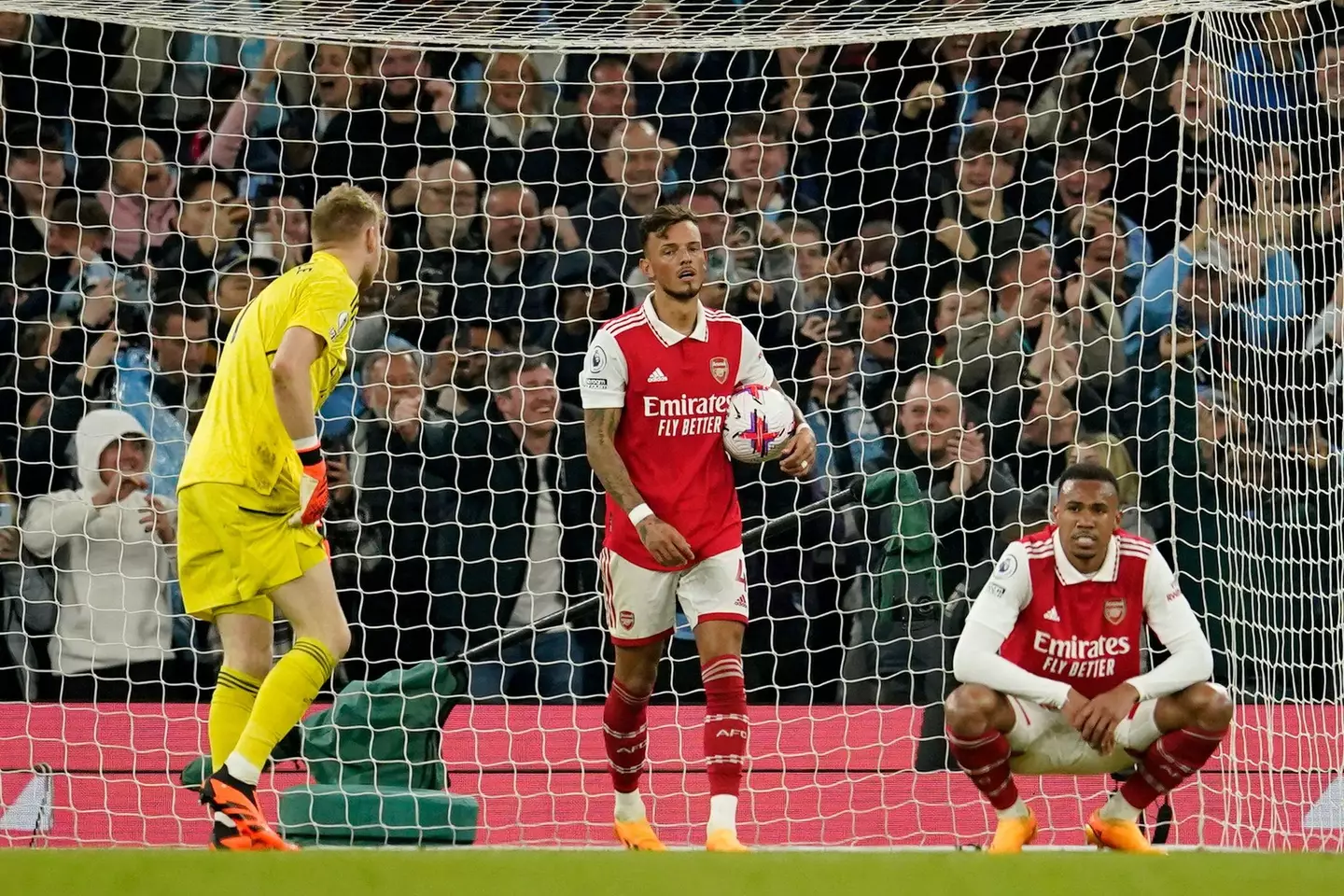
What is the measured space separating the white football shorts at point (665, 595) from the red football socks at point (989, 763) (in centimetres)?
68

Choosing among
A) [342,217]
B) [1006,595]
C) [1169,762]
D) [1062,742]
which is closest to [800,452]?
[1006,595]

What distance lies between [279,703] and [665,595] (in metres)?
1.10

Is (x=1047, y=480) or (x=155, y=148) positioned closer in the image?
(x=1047, y=480)

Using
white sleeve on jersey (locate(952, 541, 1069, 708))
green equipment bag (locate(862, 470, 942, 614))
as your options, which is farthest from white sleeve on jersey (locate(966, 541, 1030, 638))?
green equipment bag (locate(862, 470, 942, 614))

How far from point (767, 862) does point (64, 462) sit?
4709mm

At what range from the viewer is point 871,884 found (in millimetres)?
2994

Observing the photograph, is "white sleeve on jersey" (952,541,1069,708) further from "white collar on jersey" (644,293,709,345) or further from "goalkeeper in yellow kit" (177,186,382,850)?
"goalkeeper in yellow kit" (177,186,382,850)

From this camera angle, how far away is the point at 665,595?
4.88 metres

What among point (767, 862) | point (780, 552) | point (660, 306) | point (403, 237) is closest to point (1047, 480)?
point (780, 552)

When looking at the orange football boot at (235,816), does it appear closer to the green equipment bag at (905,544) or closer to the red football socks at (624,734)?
the red football socks at (624,734)

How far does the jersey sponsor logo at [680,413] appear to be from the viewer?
4848 millimetres

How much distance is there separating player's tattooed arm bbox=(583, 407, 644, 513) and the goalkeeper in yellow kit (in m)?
0.70

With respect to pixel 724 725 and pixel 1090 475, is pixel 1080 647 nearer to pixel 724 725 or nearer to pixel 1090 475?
pixel 1090 475

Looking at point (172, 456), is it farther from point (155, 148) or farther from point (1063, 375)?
point (1063, 375)
